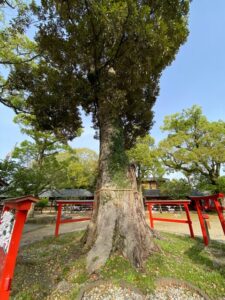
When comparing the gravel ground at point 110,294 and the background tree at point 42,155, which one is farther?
the background tree at point 42,155

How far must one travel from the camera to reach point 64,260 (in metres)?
4.01

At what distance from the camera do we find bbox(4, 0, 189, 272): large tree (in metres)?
3.92

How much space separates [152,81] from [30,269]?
6.20 m

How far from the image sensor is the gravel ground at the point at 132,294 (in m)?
2.71

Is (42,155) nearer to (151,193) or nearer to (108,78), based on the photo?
(108,78)

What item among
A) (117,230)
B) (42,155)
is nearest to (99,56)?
(117,230)

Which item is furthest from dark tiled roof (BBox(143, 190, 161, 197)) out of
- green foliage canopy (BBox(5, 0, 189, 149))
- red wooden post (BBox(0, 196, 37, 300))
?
red wooden post (BBox(0, 196, 37, 300))

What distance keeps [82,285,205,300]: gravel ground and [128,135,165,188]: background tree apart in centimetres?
1804

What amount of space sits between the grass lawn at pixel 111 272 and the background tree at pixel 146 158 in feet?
55.1

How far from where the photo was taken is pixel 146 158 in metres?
21.2

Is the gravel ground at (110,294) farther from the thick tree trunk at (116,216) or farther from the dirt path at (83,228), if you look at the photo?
the dirt path at (83,228)

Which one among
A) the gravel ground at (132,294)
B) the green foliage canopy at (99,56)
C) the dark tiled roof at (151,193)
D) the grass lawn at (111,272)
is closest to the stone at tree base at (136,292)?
the gravel ground at (132,294)

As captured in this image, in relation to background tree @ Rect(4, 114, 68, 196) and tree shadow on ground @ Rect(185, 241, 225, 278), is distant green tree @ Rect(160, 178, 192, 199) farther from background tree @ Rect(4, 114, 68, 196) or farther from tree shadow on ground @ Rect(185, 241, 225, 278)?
tree shadow on ground @ Rect(185, 241, 225, 278)

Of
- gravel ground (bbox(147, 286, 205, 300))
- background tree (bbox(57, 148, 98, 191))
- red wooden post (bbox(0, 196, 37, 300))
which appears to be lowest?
gravel ground (bbox(147, 286, 205, 300))
